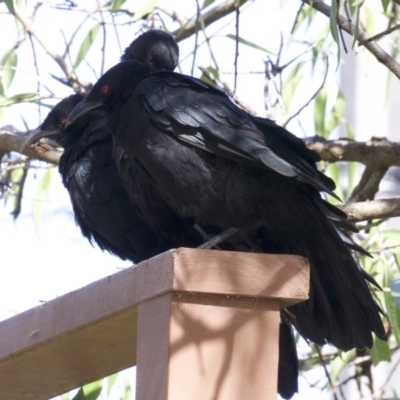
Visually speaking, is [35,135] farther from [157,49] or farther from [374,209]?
[374,209]

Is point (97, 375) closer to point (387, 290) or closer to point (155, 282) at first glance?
point (155, 282)

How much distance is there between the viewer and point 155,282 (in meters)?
1.99

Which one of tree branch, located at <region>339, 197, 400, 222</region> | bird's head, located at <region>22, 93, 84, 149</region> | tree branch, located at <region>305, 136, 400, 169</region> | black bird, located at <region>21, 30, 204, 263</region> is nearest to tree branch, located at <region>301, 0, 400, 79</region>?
tree branch, located at <region>305, 136, 400, 169</region>

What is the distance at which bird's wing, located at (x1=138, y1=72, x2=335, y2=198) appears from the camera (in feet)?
8.24

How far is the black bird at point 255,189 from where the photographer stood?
258 centimetres

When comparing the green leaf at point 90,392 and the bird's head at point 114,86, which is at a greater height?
the bird's head at point 114,86

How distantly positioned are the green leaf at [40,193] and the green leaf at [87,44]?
623 millimetres

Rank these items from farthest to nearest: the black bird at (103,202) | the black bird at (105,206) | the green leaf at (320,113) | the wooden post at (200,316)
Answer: the green leaf at (320,113)
the black bird at (103,202)
the black bird at (105,206)
the wooden post at (200,316)

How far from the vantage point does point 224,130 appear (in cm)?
257

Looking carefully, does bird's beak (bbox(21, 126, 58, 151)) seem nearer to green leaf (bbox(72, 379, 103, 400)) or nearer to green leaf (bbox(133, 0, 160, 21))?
green leaf (bbox(133, 0, 160, 21))

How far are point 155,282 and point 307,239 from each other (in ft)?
2.58

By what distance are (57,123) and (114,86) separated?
75 centimetres

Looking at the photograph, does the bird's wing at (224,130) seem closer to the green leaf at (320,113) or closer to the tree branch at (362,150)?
the tree branch at (362,150)

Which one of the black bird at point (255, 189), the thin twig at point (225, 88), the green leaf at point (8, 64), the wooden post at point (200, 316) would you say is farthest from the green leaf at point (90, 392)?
the green leaf at point (8, 64)
